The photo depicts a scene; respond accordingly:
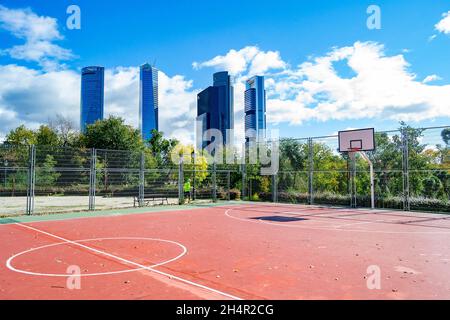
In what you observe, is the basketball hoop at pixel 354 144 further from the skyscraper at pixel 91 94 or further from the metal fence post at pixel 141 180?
Answer: the skyscraper at pixel 91 94

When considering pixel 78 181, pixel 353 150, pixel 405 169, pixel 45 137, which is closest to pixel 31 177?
pixel 78 181

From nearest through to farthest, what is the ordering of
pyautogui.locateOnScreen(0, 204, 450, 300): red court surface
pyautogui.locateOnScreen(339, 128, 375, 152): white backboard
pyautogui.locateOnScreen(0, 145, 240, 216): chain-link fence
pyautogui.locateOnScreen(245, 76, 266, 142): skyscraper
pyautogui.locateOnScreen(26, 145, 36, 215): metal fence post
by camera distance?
pyautogui.locateOnScreen(0, 204, 450, 300): red court surface → pyautogui.locateOnScreen(26, 145, 36, 215): metal fence post → pyautogui.locateOnScreen(0, 145, 240, 216): chain-link fence → pyautogui.locateOnScreen(339, 128, 375, 152): white backboard → pyautogui.locateOnScreen(245, 76, 266, 142): skyscraper

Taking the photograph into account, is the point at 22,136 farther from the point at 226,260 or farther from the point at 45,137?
the point at 226,260

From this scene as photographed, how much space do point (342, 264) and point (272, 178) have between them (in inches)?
660

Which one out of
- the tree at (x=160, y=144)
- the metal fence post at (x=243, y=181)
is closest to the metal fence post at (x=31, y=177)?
the metal fence post at (x=243, y=181)

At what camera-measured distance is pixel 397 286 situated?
512 cm

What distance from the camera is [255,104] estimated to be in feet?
223

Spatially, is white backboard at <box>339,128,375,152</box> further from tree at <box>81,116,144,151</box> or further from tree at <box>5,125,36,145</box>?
tree at <box>5,125,36,145</box>

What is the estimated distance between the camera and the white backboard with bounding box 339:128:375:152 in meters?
18.6

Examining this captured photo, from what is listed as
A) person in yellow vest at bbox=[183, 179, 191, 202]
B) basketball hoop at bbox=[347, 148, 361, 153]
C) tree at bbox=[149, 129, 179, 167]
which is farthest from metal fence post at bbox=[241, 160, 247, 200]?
tree at bbox=[149, 129, 179, 167]

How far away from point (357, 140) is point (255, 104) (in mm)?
49805

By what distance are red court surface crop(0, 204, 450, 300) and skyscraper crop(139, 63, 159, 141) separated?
7075cm

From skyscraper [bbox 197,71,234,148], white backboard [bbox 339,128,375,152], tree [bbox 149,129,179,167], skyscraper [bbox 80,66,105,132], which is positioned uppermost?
skyscraper [bbox 197,71,234,148]
